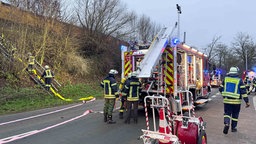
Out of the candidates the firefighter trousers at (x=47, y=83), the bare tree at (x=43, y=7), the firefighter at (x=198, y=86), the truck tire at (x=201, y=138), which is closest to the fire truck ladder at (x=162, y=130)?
the truck tire at (x=201, y=138)

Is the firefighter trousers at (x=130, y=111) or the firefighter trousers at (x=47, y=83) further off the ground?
the firefighter trousers at (x=47, y=83)

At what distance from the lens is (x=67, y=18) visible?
74.7 ft

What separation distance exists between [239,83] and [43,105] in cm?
917

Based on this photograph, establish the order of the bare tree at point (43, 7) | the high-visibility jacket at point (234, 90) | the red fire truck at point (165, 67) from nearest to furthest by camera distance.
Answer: the high-visibility jacket at point (234, 90)
the red fire truck at point (165, 67)
the bare tree at point (43, 7)

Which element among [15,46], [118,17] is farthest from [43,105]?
[118,17]

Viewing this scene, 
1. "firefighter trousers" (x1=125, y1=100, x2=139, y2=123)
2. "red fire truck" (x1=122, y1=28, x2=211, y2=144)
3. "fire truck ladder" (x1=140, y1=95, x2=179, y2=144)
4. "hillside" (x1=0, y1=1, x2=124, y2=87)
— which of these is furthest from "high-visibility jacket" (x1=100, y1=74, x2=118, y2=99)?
"hillside" (x1=0, y1=1, x2=124, y2=87)

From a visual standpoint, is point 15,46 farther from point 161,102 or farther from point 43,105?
point 161,102

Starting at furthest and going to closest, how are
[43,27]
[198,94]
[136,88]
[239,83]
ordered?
[43,27]
[198,94]
[136,88]
[239,83]

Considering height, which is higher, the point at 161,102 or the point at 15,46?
the point at 15,46

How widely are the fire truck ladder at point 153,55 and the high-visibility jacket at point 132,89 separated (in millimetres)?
1174

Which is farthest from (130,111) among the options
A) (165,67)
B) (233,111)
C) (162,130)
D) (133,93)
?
(162,130)

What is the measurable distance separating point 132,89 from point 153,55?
1476mm

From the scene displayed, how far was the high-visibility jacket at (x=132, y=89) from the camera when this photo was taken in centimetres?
865

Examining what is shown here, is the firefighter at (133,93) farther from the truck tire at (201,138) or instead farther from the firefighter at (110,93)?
the truck tire at (201,138)
